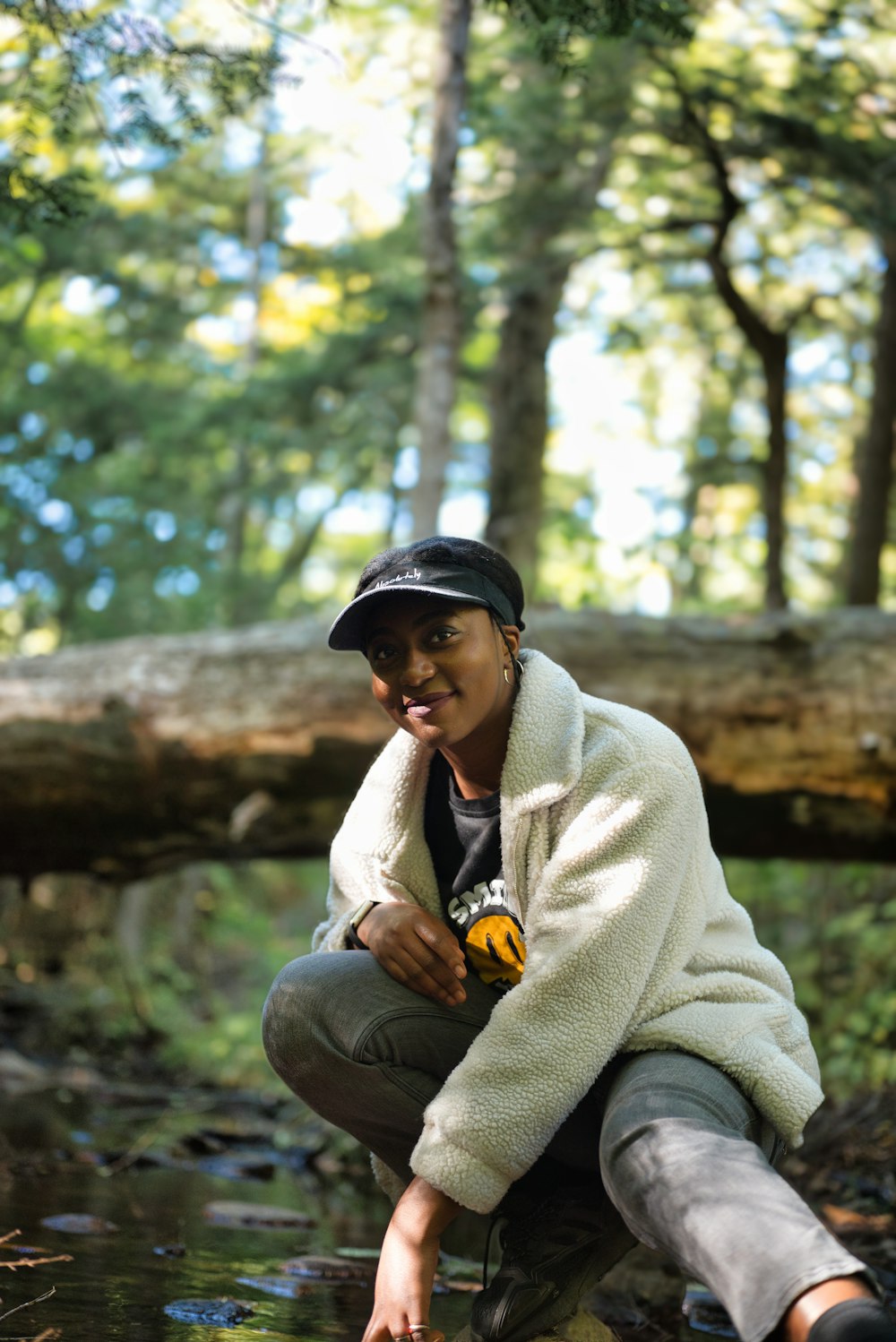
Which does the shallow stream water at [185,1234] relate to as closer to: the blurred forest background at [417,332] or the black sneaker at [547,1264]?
the black sneaker at [547,1264]

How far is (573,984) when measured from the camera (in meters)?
2.30

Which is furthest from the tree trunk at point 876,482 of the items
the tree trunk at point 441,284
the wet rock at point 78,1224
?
the wet rock at point 78,1224

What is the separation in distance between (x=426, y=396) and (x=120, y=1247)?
194 inches

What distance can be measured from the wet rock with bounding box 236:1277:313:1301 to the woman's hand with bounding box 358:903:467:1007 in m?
0.97

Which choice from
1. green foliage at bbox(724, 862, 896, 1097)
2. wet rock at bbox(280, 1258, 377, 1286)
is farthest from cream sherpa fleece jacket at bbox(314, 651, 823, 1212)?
green foliage at bbox(724, 862, 896, 1097)

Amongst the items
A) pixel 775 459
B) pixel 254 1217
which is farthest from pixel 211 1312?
pixel 775 459

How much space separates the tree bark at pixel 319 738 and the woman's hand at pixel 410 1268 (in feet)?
10.5

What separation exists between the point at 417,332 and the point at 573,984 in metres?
9.24

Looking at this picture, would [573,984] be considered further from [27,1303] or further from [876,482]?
[876,482]

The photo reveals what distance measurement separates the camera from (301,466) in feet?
45.5

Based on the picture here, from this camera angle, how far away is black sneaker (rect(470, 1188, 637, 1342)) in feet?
7.82

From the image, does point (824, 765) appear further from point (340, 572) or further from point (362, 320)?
point (340, 572)

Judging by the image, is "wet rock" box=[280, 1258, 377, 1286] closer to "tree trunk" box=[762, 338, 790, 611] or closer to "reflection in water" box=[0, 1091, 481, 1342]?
"reflection in water" box=[0, 1091, 481, 1342]

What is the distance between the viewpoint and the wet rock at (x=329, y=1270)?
10.7ft
